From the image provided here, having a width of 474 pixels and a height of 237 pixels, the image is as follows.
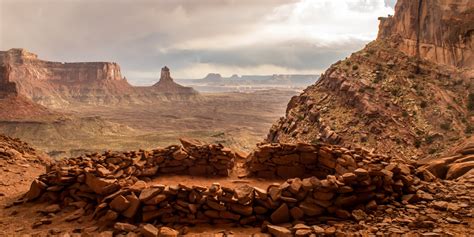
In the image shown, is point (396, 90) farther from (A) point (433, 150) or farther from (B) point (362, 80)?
(A) point (433, 150)

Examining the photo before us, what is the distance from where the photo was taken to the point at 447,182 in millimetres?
9070

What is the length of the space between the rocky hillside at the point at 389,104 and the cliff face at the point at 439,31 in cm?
26

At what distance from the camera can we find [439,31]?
40.8m

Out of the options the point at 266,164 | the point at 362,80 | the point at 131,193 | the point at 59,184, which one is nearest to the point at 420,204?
the point at 266,164

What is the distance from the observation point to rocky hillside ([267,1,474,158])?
2691 centimetres

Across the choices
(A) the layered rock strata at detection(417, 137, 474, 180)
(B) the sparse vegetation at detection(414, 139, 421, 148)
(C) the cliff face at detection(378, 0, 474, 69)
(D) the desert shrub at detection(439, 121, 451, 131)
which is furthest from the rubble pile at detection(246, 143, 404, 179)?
(C) the cliff face at detection(378, 0, 474, 69)

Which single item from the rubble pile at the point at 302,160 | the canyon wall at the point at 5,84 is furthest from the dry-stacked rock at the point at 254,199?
the canyon wall at the point at 5,84

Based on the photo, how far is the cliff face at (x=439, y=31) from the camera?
36422 millimetres

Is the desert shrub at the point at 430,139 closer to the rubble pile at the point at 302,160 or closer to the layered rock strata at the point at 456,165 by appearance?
the layered rock strata at the point at 456,165

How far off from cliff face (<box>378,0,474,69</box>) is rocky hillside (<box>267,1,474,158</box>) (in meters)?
0.26

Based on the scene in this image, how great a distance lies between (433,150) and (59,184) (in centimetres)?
2522

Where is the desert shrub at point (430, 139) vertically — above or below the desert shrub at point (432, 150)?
above

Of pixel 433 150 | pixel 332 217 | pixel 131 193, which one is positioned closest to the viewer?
pixel 332 217

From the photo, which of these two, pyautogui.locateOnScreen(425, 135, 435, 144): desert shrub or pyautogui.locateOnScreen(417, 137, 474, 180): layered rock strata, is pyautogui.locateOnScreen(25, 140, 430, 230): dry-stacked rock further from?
pyautogui.locateOnScreen(425, 135, 435, 144): desert shrub
